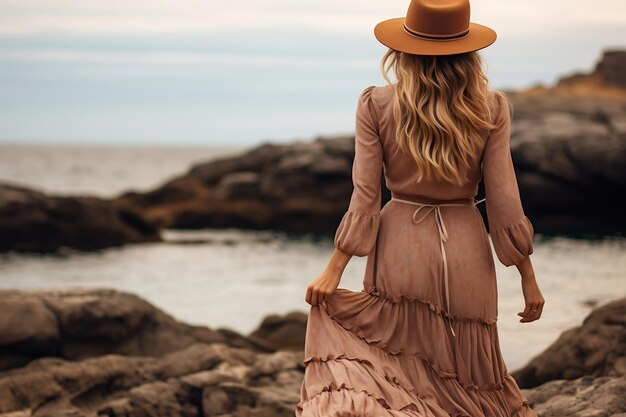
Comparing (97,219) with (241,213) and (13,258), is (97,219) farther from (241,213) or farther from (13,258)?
(241,213)

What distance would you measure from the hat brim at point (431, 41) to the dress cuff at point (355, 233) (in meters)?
0.72

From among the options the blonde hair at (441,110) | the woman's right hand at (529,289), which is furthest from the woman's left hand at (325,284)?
the woman's right hand at (529,289)

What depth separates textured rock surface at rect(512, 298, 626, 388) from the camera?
7090mm

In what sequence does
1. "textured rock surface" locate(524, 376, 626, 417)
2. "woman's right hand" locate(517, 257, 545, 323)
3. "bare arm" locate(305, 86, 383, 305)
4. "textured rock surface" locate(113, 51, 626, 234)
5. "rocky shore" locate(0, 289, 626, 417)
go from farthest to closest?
1. "textured rock surface" locate(113, 51, 626, 234)
2. "rocky shore" locate(0, 289, 626, 417)
3. "textured rock surface" locate(524, 376, 626, 417)
4. "woman's right hand" locate(517, 257, 545, 323)
5. "bare arm" locate(305, 86, 383, 305)

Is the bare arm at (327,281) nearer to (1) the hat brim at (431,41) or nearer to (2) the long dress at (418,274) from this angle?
(2) the long dress at (418,274)

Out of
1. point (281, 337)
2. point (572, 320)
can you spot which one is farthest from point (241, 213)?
point (281, 337)

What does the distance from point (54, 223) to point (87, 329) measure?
1871 cm

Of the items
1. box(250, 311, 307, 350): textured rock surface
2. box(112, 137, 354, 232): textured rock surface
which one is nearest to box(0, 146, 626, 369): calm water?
box(112, 137, 354, 232): textured rock surface

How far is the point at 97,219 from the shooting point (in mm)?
27672

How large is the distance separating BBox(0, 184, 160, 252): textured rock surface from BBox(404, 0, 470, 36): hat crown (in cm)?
2354

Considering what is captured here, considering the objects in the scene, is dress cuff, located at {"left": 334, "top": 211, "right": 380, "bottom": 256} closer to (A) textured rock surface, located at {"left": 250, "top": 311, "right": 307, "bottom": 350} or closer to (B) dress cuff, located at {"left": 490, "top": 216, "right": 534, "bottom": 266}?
(B) dress cuff, located at {"left": 490, "top": 216, "right": 534, "bottom": 266}

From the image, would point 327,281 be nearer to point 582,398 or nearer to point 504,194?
point 504,194

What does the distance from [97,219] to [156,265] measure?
4.79 metres

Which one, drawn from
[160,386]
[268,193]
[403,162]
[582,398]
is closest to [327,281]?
[403,162]
